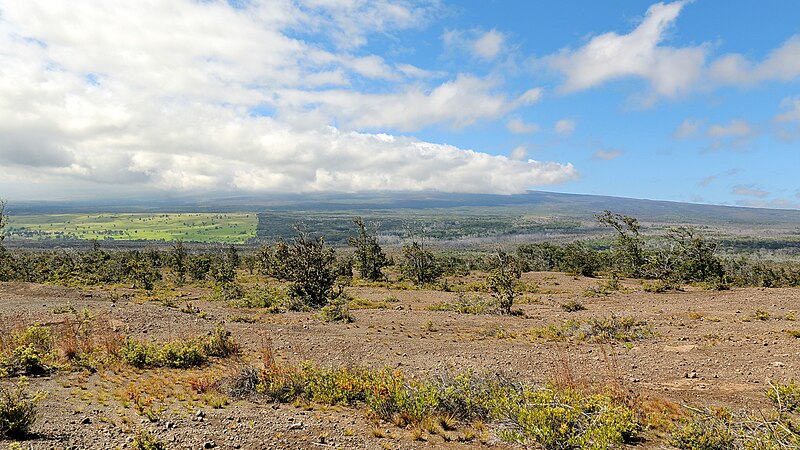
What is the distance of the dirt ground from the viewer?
684cm

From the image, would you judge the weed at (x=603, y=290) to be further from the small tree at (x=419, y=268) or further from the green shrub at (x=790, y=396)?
the green shrub at (x=790, y=396)

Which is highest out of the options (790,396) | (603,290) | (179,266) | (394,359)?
(790,396)

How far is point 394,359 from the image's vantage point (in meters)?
11.9

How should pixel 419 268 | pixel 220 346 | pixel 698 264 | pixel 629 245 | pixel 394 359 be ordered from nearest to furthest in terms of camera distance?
1. pixel 394 359
2. pixel 220 346
3. pixel 698 264
4. pixel 629 245
5. pixel 419 268

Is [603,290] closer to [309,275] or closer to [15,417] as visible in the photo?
[309,275]

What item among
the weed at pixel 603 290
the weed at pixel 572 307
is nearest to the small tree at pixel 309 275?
the weed at pixel 572 307

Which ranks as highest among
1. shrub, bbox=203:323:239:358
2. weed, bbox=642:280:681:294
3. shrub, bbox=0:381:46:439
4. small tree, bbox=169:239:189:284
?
shrub, bbox=0:381:46:439

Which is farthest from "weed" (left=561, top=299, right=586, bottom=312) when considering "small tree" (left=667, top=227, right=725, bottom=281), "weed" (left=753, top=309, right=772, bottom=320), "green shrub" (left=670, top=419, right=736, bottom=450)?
Result: "green shrub" (left=670, top=419, right=736, bottom=450)

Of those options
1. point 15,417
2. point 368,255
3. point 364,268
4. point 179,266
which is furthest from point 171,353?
point 179,266

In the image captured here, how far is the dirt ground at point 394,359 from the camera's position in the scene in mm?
6844

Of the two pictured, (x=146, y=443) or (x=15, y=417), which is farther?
(x=15, y=417)

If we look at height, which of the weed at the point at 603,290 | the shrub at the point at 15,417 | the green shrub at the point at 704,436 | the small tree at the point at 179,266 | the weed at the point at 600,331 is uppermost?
the shrub at the point at 15,417

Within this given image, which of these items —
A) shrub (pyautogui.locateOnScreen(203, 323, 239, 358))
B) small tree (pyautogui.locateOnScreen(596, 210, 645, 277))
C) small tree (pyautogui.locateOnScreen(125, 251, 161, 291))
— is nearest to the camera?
shrub (pyautogui.locateOnScreen(203, 323, 239, 358))

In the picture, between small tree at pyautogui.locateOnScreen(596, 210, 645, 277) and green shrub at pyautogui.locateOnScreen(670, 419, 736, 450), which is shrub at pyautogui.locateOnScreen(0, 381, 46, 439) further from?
small tree at pyautogui.locateOnScreen(596, 210, 645, 277)
